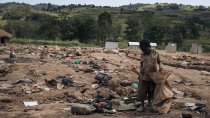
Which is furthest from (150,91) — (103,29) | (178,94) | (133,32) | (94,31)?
(133,32)

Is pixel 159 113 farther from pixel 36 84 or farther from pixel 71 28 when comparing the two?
pixel 71 28

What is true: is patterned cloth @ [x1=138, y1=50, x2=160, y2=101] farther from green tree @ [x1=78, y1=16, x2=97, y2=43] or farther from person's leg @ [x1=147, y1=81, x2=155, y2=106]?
green tree @ [x1=78, y1=16, x2=97, y2=43]

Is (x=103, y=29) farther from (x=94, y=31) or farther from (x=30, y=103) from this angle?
(x=30, y=103)

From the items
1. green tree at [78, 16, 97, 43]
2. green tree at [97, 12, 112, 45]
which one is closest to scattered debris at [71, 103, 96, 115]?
green tree at [78, 16, 97, 43]

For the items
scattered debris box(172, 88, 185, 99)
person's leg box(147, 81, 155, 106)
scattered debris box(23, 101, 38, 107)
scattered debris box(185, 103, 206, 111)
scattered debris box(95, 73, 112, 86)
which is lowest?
scattered debris box(172, 88, 185, 99)

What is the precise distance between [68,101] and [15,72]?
4147 mm

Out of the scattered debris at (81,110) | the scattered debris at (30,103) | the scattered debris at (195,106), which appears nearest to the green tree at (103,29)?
the scattered debris at (30,103)

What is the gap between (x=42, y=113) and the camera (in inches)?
334

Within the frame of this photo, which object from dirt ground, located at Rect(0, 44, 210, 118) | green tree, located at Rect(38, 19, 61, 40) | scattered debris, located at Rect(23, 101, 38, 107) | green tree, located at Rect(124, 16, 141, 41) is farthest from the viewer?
green tree, located at Rect(124, 16, 141, 41)

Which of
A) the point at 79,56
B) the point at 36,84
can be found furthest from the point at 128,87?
the point at 79,56

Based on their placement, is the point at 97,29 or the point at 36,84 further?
the point at 97,29

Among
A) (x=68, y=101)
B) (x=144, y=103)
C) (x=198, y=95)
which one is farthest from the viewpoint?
(x=198, y=95)

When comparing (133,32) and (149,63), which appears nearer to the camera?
(149,63)

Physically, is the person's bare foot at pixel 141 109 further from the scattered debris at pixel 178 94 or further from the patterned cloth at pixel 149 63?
the scattered debris at pixel 178 94
